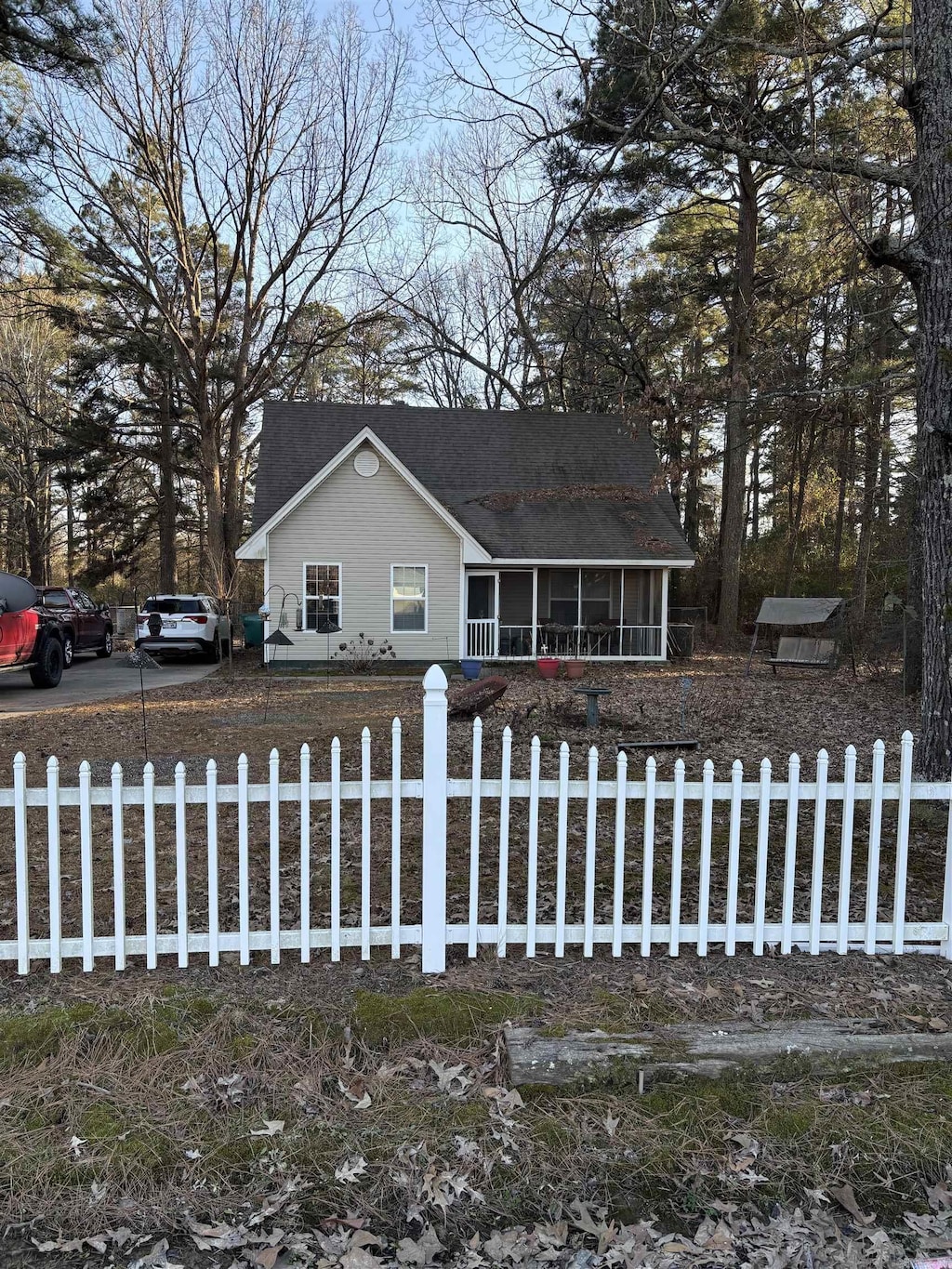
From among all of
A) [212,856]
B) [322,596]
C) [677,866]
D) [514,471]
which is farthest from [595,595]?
[212,856]

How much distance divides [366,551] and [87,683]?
620 cm

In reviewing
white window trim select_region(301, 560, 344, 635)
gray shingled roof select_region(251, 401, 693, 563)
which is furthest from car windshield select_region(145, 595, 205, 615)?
white window trim select_region(301, 560, 344, 635)

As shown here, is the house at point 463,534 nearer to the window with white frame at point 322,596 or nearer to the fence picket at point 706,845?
the window with white frame at point 322,596

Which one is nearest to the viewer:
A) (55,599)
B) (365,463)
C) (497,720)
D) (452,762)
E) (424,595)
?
(452,762)

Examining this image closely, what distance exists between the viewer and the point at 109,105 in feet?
64.5

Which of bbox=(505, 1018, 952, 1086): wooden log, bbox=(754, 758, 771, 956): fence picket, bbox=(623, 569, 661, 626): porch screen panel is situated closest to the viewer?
bbox=(505, 1018, 952, 1086): wooden log

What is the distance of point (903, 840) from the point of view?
3488mm

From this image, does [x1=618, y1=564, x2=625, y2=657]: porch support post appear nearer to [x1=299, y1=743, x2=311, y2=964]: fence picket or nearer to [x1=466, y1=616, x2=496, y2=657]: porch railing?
[x1=466, y1=616, x2=496, y2=657]: porch railing

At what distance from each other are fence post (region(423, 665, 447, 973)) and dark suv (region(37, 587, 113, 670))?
16.0m

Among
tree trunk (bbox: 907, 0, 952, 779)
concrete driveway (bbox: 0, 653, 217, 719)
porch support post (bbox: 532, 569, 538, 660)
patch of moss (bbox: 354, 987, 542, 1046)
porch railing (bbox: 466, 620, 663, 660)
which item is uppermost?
tree trunk (bbox: 907, 0, 952, 779)

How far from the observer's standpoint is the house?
17.8 meters

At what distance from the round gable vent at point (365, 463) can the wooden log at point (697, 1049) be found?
15832 mm

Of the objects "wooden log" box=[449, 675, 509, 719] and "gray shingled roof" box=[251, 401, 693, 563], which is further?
"gray shingled roof" box=[251, 401, 693, 563]

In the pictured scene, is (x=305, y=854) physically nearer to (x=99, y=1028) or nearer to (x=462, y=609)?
(x=99, y=1028)
